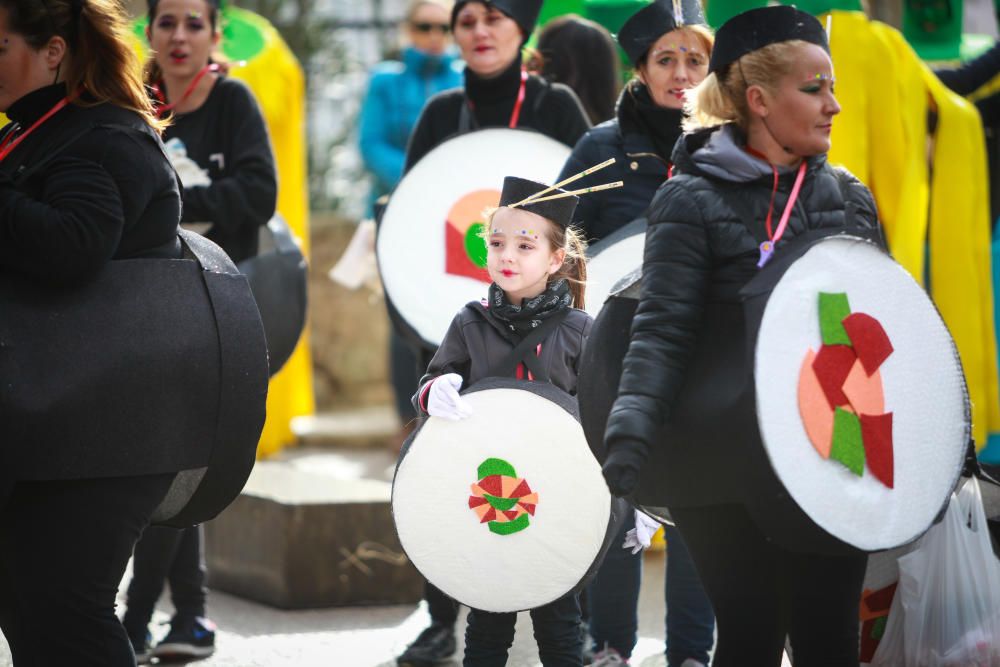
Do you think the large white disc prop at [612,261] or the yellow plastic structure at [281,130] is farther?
the yellow plastic structure at [281,130]

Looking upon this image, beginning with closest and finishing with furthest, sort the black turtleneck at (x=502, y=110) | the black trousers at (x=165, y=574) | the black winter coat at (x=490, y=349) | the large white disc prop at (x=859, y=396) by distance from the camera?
the large white disc prop at (x=859, y=396) < the black winter coat at (x=490, y=349) < the black trousers at (x=165, y=574) < the black turtleneck at (x=502, y=110)

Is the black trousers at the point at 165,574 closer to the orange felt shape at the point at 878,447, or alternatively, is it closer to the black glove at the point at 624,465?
the black glove at the point at 624,465

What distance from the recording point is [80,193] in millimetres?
3238

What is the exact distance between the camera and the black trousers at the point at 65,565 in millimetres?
3238

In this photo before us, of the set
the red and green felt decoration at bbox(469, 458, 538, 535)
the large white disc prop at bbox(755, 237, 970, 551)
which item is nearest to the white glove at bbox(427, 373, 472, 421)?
the red and green felt decoration at bbox(469, 458, 538, 535)

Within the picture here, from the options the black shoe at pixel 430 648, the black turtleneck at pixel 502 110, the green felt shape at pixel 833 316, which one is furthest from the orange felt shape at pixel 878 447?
the black turtleneck at pixel 502 110

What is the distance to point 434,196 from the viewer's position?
4.93 m

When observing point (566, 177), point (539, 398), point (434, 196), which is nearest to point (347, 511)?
point (434, 196)

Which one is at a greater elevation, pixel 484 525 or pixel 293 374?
pixel 484 525

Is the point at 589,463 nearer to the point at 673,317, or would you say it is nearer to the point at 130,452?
the point at 673,317

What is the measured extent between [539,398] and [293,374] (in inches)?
175

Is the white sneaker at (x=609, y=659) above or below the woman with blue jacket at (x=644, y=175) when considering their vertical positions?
below

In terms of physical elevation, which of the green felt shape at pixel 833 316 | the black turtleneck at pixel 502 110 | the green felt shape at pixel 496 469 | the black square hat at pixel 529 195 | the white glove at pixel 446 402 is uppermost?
the black turtleneck at pixel 502 110

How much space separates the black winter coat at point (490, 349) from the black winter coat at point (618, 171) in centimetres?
62
